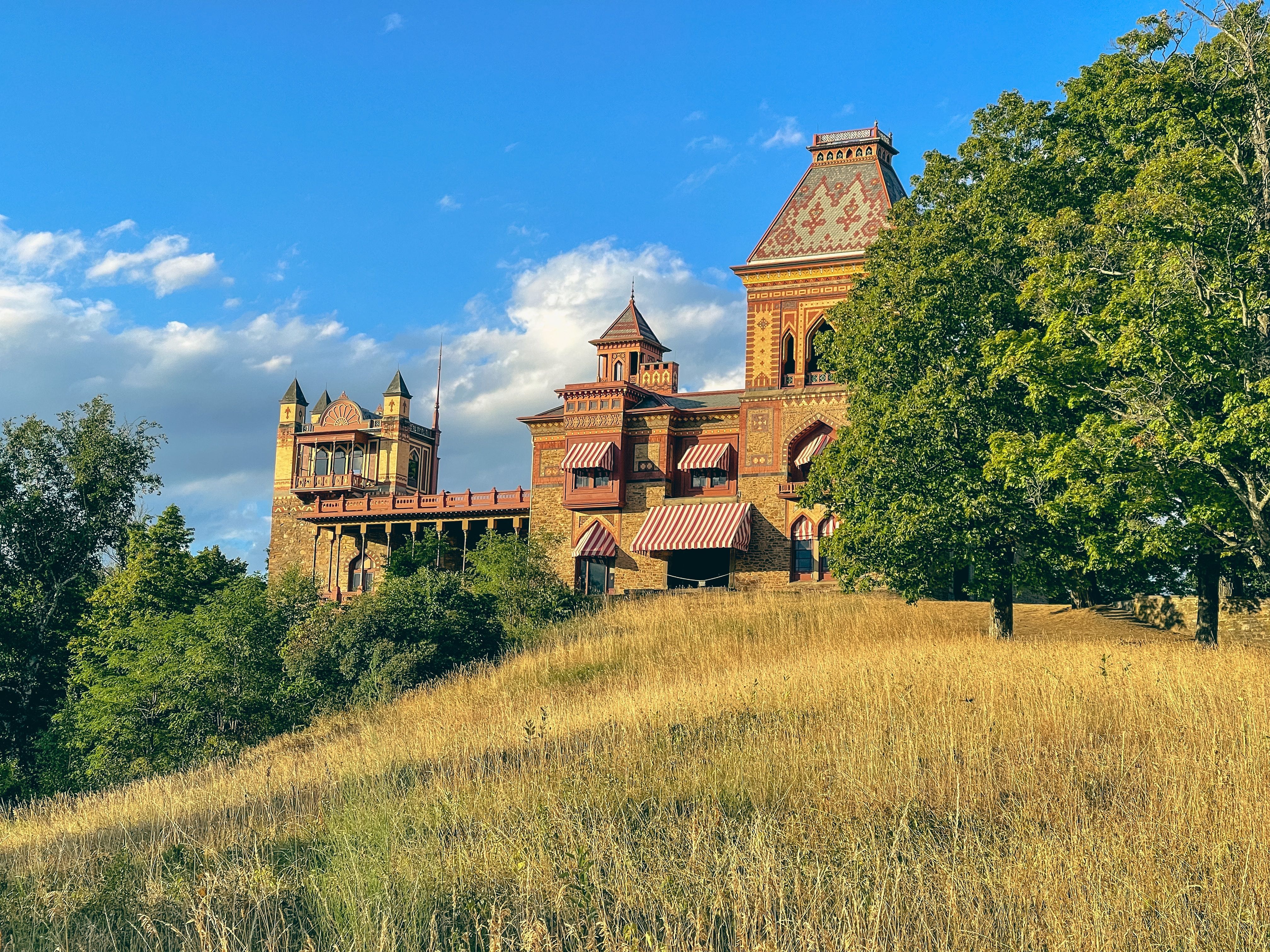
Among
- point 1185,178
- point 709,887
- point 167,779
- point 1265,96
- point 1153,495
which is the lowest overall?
point 167,779

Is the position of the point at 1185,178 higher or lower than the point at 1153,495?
higher

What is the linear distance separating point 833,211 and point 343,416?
3670 centimetres

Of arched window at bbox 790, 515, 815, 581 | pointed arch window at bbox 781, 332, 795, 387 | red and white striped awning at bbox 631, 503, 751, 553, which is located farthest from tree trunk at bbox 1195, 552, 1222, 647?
pointed arch window at bbox 781, 332, 795, 387

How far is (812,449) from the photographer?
42719mm

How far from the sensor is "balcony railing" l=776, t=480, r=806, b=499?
42219 mm

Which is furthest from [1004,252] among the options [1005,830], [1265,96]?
[1005,830]

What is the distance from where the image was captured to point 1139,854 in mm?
7930

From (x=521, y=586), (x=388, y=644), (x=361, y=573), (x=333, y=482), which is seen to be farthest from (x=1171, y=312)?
(x=333, y=482)

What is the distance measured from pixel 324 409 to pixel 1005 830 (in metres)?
67.3

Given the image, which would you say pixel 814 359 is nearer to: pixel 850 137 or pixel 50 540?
pixel 850 137

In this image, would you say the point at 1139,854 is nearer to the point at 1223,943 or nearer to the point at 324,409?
the point at 1223,943

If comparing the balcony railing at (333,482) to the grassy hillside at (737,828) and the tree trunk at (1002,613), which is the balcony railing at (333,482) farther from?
the grassy hillside at (737,828)

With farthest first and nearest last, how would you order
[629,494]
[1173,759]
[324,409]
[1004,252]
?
[324,409], [629,494], [1004,252], [1173,759]

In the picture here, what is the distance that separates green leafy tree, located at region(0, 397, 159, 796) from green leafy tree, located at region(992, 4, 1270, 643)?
Result: 3134 centimetres
